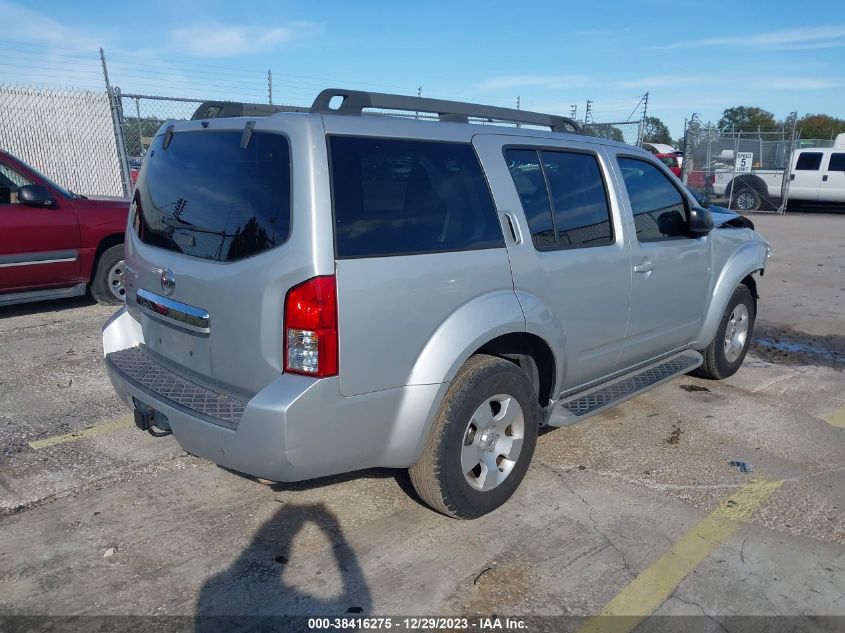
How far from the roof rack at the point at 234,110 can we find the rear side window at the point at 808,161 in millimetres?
21269

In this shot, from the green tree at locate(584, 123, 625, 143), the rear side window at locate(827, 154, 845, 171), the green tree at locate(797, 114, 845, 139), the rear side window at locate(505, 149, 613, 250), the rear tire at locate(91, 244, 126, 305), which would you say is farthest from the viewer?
the green tree at locate(797, 114, 845, 139)

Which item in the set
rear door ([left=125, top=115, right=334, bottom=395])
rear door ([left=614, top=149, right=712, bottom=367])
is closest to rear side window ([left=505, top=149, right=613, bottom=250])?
rear door ([left=614, top=149, right=712, bottom=367])

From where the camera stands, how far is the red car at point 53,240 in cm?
688

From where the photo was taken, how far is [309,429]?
2805 millimetres

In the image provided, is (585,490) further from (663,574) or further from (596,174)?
(596,174)

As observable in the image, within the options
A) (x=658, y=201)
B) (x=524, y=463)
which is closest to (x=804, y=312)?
(x=658, y=201)

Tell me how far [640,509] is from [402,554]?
131 cm

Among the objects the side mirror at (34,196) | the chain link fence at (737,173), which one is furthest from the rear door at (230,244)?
the chain link fence at (737,173)

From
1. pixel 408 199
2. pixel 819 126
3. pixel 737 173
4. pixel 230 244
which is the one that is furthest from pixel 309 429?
pixel 819 126

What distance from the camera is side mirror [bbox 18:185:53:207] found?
6.81 meters

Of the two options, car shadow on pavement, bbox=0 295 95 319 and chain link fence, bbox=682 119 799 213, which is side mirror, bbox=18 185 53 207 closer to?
car shadow on pavement, bbox=0 295 95 319

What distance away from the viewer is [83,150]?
13289mm

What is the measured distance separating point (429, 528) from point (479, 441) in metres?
0.49

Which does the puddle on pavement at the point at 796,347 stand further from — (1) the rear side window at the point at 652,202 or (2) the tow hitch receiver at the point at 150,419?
(2) the tow hitch receiver at the point at 150,419
